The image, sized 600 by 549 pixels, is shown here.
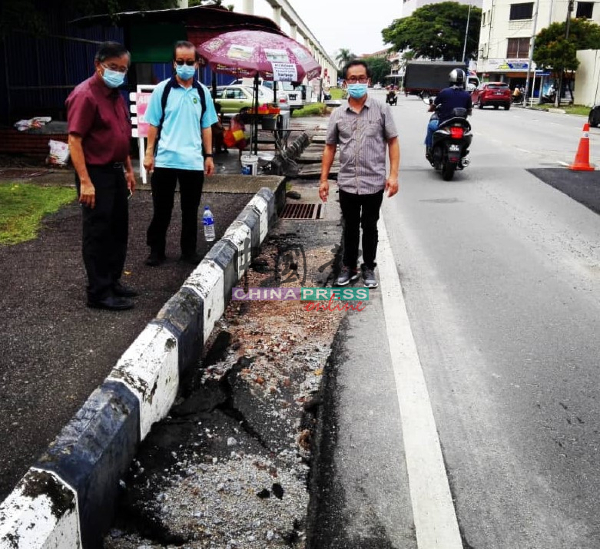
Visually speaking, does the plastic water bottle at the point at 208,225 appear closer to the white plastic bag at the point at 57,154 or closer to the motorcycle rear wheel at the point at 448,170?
the motorcycle rear wheel at the point at 448,170

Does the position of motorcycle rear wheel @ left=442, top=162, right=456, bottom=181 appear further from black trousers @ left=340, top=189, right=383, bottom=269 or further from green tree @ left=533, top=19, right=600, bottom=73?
green tree @ left=533, top=19, right=600, bottom=73

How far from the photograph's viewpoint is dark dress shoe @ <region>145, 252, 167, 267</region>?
6.12 m

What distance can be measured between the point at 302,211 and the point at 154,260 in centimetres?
342

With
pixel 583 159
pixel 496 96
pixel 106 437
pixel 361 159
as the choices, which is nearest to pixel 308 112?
pixel 496 96

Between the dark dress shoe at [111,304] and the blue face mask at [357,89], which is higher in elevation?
the blue face mask at [357,89]

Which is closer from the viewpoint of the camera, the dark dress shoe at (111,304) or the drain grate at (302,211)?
the dark dress shoe at (111,304)

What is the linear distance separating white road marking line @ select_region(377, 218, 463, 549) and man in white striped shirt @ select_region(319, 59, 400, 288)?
2.91 ft

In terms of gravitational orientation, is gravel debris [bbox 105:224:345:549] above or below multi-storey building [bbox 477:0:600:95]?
below

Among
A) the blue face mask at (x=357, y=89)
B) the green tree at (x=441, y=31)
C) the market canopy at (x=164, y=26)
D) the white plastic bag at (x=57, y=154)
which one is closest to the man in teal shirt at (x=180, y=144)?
the blue face mask at (x=357, y=89)

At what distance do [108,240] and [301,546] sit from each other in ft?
9.85

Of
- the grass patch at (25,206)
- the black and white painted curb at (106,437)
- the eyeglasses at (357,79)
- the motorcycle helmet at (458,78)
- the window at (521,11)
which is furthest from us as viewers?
the window at (521,11)

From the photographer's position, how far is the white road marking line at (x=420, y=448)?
8.90ft

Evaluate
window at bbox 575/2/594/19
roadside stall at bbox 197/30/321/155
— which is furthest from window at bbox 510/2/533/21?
roadside stall at bbox 197/30/321/155

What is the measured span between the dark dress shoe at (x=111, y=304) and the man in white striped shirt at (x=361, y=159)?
6.05ft
